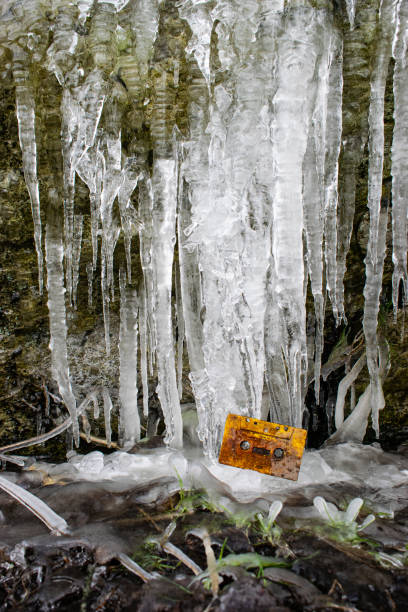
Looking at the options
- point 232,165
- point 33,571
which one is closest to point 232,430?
point 33,571

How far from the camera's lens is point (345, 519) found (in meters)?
1.55

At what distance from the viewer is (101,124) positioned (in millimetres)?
1843

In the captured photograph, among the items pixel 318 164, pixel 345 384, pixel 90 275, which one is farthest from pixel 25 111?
pixel 345 384

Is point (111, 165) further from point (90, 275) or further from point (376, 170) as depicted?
point (376, 170)

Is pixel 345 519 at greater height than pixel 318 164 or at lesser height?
lesser

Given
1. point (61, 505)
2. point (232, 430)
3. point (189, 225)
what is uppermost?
point (189, 225)

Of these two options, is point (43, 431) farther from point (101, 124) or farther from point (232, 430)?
point (101, 124)

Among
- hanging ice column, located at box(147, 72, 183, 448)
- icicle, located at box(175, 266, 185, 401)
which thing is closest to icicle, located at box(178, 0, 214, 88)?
hanging ice column, located at box(147, 72, 183, 448)

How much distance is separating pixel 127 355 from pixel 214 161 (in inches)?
53.1

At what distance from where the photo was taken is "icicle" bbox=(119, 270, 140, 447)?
8.72 feet

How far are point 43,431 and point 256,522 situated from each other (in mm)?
1967

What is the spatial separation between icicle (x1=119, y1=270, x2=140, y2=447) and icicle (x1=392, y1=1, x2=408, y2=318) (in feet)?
4.96

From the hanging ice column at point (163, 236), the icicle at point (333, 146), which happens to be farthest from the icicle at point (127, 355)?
the icicle at point (333, 146)

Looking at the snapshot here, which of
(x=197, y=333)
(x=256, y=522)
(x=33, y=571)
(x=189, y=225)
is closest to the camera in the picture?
(x=33, y=571)
